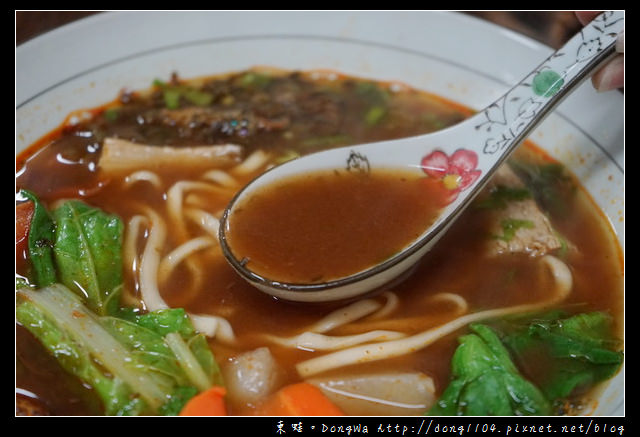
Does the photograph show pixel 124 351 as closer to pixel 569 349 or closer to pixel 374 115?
pixel 569 349

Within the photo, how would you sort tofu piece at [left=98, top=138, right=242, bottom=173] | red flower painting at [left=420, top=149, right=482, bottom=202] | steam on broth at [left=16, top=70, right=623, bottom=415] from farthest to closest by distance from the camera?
tofu piece at [left=98, top=138, right=242, bottom=173], red flower painting at [left=420, top=149, right=482, bottom=202], steam on broth at [left=16, top=70, right=623, bottom=415]

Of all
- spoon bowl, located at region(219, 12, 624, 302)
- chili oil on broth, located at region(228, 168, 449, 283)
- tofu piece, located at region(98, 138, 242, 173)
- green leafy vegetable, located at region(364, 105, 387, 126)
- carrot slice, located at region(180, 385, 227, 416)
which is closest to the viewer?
carrot slice, located at region(180, 385, 227, 416)

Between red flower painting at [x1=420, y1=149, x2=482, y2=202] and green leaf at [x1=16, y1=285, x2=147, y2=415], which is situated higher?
red flower painting at [x1=420, y1=149, x2=482, y2=202]

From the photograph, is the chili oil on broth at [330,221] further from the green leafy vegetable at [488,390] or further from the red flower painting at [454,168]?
the green leafy vegetable at [488,390]

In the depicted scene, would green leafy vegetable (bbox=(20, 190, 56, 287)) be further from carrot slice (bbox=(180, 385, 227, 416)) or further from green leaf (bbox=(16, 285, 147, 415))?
carrot slice (bbox=(180, 385, 227, 416))

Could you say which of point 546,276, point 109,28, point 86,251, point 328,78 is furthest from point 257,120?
point 546,276

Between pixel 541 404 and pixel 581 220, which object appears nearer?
pixel 541 404

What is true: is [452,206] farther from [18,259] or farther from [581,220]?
[18,259]

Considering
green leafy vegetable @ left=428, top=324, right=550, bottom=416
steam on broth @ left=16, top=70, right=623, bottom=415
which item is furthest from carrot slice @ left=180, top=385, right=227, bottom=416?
green leafy vegetable @ left=428, top=324, right=550, bottom=416
